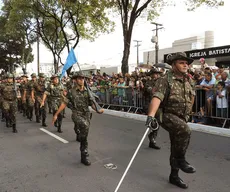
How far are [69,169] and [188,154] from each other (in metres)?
2.48

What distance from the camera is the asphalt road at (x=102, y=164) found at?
145 inches

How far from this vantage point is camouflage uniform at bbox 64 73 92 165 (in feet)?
15.5

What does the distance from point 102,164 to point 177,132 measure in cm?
184

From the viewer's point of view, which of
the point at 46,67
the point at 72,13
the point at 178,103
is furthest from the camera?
the point at 46,67

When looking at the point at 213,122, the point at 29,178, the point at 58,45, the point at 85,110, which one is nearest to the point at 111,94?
the point at 213,122

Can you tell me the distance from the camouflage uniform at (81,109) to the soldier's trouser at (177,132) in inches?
72.2

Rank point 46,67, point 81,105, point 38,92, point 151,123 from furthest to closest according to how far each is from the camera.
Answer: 1. point 46,67
2. point 38,92
3. point 81,105
4. point 151,123

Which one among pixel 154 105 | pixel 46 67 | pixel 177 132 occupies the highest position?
pixel 46 67

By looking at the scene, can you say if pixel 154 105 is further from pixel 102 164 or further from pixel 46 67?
pixel 46 67

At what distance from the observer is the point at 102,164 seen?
4645mm

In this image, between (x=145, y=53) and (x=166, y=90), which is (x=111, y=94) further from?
(x=145, y=53)

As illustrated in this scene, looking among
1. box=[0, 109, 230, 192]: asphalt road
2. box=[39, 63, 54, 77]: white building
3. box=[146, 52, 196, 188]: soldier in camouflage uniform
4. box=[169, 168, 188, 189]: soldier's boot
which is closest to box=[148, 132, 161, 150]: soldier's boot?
box=[0, 109, 230, 192]: asphalt road

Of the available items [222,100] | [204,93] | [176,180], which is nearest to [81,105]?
[176,180]

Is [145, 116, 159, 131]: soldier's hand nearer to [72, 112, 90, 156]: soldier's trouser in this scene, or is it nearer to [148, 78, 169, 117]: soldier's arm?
[148, 78, 169, 117]: soldier's arm
